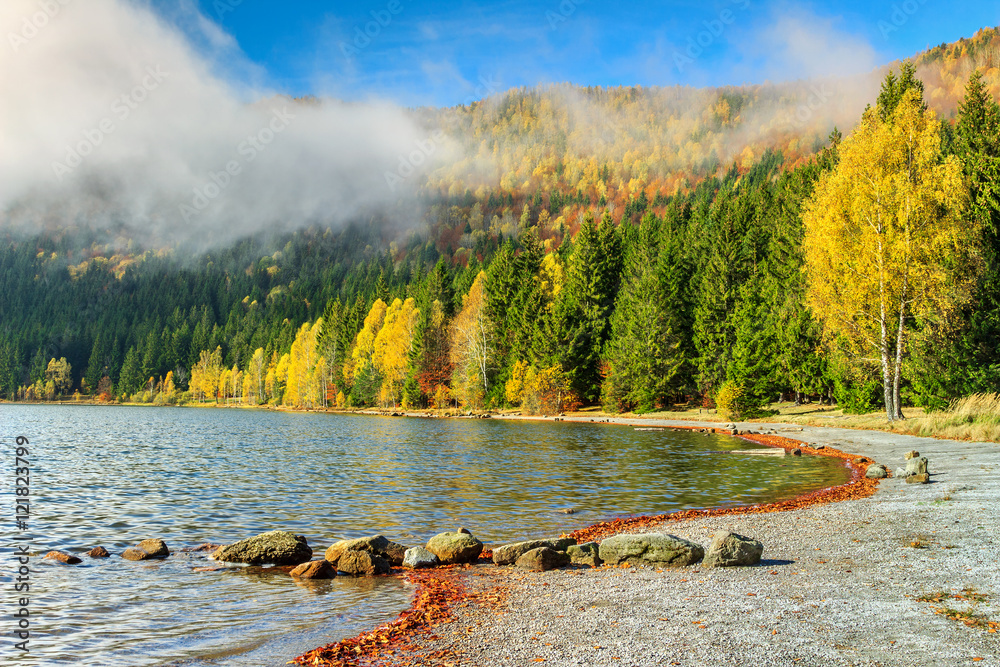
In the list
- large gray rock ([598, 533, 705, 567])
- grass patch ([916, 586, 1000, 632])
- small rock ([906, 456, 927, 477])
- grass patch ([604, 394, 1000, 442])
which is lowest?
large gray rock ([598, 533, 705, 567])

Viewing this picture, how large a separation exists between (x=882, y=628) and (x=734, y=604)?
1.85 metres

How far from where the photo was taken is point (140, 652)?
8.13 m

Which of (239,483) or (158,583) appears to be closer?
(158,583)

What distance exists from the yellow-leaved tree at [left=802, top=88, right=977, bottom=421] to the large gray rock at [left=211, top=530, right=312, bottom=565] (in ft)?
108

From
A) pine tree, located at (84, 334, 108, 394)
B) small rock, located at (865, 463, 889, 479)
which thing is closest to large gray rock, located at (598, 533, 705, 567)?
small rock, located at (865, 463, 889, 479)

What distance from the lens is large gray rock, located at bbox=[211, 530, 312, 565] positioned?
13055 mm

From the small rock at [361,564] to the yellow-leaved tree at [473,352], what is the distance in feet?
211

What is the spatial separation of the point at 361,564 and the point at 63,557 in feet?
22.0

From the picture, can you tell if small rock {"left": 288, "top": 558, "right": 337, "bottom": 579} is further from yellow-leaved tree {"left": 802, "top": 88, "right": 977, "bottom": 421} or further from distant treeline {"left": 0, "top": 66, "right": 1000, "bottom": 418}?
distant treeline {"left": 0, "top": 66, "right": 1000, "bottom": 418}

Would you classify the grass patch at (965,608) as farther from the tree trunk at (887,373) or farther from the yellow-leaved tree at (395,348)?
the yellow-leaved tree at (395,348)

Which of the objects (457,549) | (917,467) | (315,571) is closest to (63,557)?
(315,571)

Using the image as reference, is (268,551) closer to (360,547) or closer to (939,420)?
(360,547)

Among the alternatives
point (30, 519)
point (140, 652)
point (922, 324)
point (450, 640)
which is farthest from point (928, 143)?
point (30, 519)

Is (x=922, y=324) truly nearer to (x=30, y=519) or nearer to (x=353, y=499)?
(x=353, y=499)
